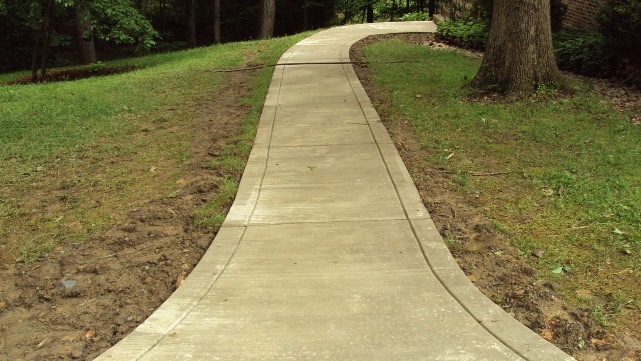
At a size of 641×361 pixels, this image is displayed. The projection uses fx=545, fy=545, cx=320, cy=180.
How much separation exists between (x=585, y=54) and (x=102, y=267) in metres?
9.42

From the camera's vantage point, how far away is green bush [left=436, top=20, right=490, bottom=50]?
13367mm

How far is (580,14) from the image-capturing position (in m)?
12.6

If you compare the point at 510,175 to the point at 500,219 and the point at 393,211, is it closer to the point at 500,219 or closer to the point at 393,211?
the point at 500,219

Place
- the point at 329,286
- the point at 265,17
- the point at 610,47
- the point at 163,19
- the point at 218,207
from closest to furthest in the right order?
1. the point at 329,286
2. the point at 218,207
3. the point at 610,47
4. the point at 265,17
5. the point at 163,19

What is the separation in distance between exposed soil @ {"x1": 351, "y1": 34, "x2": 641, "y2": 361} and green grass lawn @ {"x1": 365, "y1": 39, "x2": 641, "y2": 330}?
0.11 meters

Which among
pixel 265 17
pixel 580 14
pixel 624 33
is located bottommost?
pixel 624 33

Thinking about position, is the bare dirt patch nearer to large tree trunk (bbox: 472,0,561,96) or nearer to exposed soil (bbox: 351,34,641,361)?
exposed soil (bbox: 351,34,641,361)

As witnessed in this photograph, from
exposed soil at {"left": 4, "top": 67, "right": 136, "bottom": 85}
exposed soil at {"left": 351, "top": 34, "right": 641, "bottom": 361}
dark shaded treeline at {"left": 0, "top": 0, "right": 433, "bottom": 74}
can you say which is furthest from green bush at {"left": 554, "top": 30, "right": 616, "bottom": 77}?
exposed soil at {"left": 4, "top": 67, "right": 136, "bottom": 85}

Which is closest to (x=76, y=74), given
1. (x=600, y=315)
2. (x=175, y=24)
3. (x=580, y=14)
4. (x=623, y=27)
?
(x=580, y=14)

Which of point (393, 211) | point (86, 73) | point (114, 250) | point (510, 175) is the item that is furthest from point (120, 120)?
point (86, 73)

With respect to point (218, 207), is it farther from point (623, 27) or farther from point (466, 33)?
point (466, 33)

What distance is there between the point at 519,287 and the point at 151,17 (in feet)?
111

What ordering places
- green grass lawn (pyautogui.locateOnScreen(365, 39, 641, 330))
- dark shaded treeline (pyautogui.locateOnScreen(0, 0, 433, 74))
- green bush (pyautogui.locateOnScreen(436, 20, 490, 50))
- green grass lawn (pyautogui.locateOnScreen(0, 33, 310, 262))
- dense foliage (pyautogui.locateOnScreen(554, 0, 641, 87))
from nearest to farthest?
green grass lawn (pyautogui.locateOnScreen(365, 39, 641, 330)), green grass lawn (pyautogui.locateOnScreen(0, 33, 310, 262)), dense foliage (pyautogui.locateOnScreen(554, 0, 641, 87)), green bush (pyautogui.locateOnScreen(436, 20, 490, 50)), dark shaded treeline (pyautogui.locateOnScreen(0, 0, 433, 74))

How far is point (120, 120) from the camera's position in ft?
26.6
